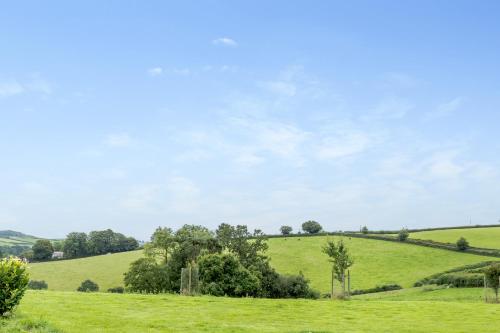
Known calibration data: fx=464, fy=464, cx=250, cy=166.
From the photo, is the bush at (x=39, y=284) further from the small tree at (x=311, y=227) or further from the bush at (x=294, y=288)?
the small tree at (x=311, y=227)

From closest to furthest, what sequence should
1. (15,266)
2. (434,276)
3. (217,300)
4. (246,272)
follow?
1. (15,266)
2. (217,300)
3. (246,272)
4. (434,276)

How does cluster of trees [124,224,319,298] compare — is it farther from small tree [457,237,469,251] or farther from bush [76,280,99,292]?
small tree [457,237,469,251]

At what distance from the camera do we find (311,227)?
12050 cm

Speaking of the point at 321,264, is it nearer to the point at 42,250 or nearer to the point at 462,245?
the point at 462,245

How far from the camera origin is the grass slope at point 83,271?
308ft

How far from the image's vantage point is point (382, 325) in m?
26.6

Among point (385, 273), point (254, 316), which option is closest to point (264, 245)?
point (385, 273)

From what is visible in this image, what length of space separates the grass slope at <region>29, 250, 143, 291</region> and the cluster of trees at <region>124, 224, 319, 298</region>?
26.9 metres

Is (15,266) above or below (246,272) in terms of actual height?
above

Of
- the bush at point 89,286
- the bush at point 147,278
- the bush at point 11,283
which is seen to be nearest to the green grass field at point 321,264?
the bush at point 89,286

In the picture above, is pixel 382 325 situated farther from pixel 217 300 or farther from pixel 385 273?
pixel 385 273

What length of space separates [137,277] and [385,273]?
46.2m

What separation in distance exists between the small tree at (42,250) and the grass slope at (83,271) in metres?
11.7

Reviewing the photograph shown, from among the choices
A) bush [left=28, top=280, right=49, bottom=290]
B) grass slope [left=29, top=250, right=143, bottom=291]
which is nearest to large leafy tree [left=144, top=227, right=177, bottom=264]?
grass slope [left=29, top=250, right=143, bottom=291]
